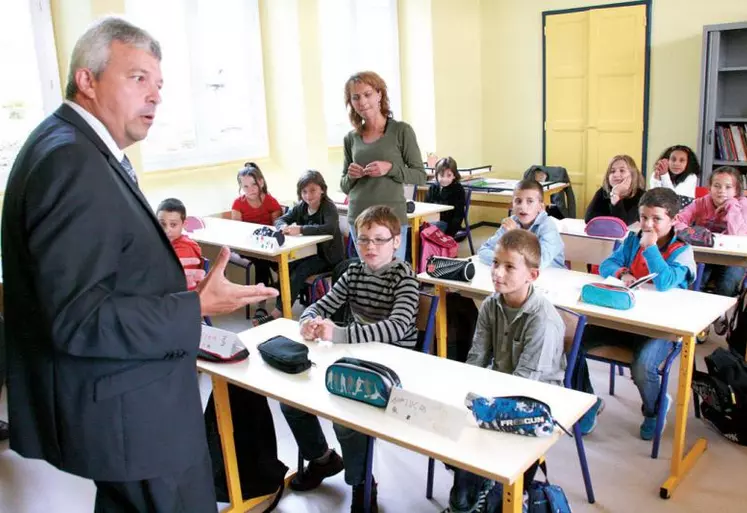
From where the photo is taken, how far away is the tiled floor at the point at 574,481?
2471 millimetres

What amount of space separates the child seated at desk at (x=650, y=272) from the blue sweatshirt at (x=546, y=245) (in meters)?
0.30

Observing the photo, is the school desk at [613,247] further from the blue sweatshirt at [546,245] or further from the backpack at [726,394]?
the backpack at [726,394]

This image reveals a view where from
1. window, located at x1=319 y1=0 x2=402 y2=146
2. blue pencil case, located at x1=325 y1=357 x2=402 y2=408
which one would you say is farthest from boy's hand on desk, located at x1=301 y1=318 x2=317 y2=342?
window, located at x1=319 y1=0 x2=402 y2=146

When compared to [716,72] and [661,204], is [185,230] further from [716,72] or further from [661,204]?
[716,72]

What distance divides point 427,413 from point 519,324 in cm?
78

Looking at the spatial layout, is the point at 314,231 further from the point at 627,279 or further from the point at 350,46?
the point at 350,46

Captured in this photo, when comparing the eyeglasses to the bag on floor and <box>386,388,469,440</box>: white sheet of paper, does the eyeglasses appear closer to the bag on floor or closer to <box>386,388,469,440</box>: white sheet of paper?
<box>386,388,469,440</box>: white sheet of paper

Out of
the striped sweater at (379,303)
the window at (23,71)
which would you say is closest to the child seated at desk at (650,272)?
the striped sweater at (379,303)

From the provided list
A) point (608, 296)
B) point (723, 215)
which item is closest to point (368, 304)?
point (608, 296)

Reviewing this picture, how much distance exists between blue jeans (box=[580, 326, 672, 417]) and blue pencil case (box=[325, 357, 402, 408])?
4.25 ft

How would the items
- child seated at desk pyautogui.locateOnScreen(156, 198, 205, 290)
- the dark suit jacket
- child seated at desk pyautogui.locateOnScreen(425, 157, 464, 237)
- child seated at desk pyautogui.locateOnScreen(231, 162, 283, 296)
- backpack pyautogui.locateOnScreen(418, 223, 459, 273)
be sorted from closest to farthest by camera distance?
the dark suit jacket → child seated at desk pyautogui.locateOnScreen(156, 198, 205, 290) → backpack pyautogui.locateOnScreen(418, 223, 459, 273) → child seated at desk pyautogui.locateOnScreen(231, 162, 283, 296) → child seated at desk pyautogui.locateOnScreen(425, 157, 464, 237)

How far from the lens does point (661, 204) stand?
2.94 m

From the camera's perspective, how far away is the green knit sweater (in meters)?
3.50

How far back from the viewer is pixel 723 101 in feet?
19.0
